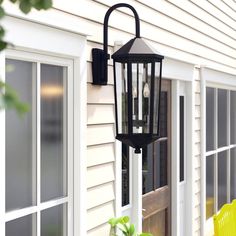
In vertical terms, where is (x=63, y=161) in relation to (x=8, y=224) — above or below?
above

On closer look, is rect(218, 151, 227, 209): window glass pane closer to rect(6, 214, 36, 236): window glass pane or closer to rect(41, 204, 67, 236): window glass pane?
rect(41, 204, 67, 236): window glass pane

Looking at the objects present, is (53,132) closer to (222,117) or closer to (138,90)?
(138,90)

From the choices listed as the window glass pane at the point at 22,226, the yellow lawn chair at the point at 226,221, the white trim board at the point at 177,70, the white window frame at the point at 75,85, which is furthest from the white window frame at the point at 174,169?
the window glass pane at the point at 22,226

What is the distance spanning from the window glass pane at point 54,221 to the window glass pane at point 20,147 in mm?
148

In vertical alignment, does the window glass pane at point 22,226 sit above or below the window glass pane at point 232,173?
A: above

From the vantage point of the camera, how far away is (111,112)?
9.83 feet

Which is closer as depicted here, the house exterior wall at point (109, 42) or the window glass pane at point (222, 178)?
the house exterior wall at point (109, 42)

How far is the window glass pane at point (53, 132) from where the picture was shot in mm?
2334

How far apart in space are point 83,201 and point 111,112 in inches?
24.7

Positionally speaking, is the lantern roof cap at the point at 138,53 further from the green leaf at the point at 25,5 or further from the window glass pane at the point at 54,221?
the green leaf at the point at 25,5

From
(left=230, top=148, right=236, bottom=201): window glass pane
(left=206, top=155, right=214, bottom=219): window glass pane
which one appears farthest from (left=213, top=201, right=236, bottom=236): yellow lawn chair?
(left=230, top=148, right=236, bottom=201): window glass pane

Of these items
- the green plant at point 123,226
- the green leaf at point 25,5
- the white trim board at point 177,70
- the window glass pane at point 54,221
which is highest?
the white trim board at point 177,70

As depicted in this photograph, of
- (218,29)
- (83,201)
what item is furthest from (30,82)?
(218,29)

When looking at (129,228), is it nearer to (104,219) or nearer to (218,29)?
(104,219)
